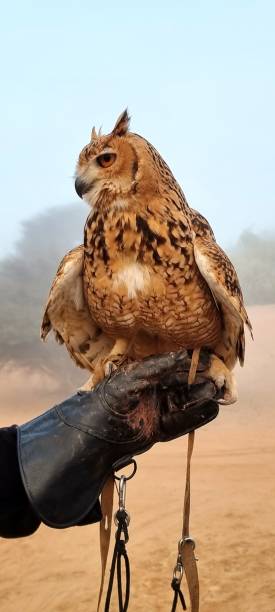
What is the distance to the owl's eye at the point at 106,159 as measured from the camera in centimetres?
182

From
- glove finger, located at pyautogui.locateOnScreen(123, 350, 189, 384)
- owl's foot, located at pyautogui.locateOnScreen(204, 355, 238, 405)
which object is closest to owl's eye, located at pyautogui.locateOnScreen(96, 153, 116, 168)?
glove finger, located at pyautogui.locateOnScreen(123, 350, 189, 384)

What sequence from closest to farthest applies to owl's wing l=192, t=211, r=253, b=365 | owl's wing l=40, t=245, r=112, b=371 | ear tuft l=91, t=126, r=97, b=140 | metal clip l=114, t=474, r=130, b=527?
1. metal clip l=114, t=474, r=130, b=527
2. owl's wing l=192, t=211, r=253, b=365
3. ear tuft l=91, t=126, r=97, b=140
4. owl's wing l=40, t=245, r=112, b=371

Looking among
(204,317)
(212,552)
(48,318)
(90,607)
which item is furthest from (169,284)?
(212,552)

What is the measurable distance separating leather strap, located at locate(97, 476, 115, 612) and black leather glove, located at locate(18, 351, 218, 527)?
37 millimetres

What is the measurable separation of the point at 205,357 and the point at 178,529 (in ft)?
11.9

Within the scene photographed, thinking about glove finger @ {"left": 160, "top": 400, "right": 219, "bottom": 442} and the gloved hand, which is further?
glove finger @ {"left": 160, "top": 400, "right": 219, "bottom": 442}

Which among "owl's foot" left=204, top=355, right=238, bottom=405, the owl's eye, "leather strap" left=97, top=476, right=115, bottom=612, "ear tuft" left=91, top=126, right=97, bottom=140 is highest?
"ear tuft" left=91, top=126, right=97, bottom=140

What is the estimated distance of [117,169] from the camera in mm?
1812

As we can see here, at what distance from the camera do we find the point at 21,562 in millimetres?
5008

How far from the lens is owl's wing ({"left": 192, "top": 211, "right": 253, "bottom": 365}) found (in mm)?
1798

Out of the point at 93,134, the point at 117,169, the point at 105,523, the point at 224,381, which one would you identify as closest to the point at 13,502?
the point at 105,523

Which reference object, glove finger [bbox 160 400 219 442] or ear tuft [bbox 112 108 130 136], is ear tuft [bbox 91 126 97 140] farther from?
glove finger [bbox 160 400 219 442]

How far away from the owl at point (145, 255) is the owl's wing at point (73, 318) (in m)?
0.10

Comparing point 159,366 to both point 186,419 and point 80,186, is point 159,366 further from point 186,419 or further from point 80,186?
point 80,186
